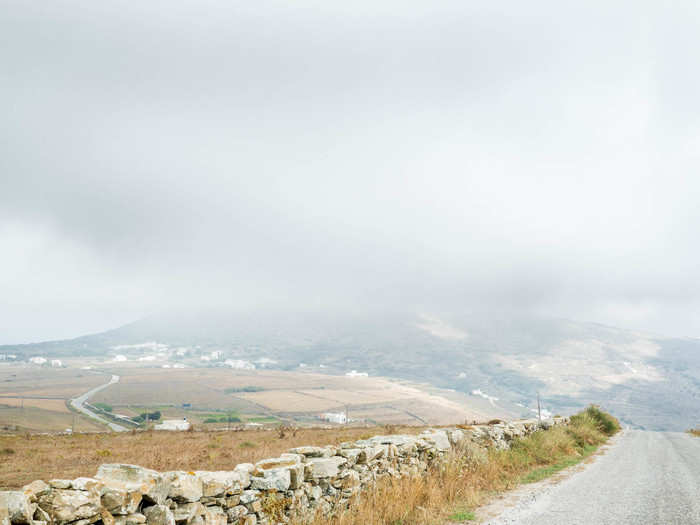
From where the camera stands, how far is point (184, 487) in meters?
5.54

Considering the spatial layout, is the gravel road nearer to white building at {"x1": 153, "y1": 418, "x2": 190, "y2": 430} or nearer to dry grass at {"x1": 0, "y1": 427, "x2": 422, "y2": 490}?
dry grass at {"x1": 0, "y1": 427, "x2": 422, "y2": 490}

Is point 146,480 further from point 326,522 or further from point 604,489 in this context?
point 604,489

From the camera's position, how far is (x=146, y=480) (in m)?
5.19

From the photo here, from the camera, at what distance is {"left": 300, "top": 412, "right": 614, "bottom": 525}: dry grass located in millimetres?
7977

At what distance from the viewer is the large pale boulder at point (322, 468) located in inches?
302

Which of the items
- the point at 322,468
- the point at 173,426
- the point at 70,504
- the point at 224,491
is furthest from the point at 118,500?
the point at 173,426

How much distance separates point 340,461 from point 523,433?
14.4 m

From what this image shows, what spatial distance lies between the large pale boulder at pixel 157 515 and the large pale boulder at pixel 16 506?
142 cm

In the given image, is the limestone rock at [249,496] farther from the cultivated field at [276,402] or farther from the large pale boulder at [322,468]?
the cultivated field at [276,402]

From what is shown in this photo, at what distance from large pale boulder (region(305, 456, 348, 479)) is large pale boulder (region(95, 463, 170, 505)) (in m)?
3.03

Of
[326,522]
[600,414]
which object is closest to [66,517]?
[326,522]

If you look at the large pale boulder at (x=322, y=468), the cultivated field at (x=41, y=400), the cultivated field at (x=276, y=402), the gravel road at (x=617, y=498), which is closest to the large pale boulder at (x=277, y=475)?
the large pale boulder at (x=322, y=468)

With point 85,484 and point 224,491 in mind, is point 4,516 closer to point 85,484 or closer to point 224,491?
point 85,484

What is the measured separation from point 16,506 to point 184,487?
6.84 feet
